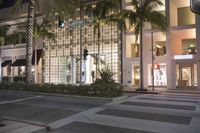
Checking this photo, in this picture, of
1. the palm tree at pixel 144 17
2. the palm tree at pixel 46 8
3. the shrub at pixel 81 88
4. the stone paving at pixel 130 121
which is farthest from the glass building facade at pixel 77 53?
the stone paving at pixel 130 121

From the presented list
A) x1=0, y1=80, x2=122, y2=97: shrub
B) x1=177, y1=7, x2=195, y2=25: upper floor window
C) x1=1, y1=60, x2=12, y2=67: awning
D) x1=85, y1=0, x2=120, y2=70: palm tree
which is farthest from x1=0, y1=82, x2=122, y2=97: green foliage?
x1=1, y1=60, x2=12, y2=67: awning

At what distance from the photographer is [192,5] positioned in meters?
3.62

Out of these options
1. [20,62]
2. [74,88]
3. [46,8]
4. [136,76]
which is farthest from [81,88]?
[20,62]

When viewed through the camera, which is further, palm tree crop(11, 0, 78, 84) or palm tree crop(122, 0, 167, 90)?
palm tree crop(122, 0, 167, 90)

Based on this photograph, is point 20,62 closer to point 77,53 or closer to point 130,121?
point 77,53

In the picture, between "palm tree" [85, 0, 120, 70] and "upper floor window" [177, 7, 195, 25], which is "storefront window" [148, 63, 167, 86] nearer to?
"upper floor window" [177, 7, 195, 25]

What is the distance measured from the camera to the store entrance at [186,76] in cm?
2950

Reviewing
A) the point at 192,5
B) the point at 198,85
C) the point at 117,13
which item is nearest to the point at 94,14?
the point at 117,13

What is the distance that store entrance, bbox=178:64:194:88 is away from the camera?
96.8 ft

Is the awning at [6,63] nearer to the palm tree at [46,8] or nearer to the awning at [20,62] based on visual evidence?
the awning at [20,62]

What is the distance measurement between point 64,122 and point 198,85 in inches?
820

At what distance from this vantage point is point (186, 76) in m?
29.8

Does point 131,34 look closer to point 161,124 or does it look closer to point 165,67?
point 165,67

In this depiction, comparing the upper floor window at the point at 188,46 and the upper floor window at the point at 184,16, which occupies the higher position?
the upper floor window at the point at 184,16
